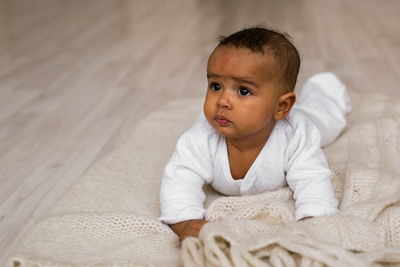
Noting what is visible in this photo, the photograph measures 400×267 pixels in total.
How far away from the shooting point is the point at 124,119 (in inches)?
69.6

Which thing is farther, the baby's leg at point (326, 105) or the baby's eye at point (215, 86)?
the baby's leg at point (326, 105)

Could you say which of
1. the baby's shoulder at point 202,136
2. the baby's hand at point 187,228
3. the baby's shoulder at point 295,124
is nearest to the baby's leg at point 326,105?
the baby's shoulder at point 295,124

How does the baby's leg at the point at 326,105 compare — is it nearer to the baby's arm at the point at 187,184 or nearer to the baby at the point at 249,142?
the baby at the point at 249,142

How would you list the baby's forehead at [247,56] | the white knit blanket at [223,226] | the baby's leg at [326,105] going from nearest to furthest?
the white knit blanket at [223,226] < the baby's forehead at [247,56] < the baby's leg at [326,105]

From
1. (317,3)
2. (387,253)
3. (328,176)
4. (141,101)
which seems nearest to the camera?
(387,253)

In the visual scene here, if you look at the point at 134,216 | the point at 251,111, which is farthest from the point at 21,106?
the point at 251,111

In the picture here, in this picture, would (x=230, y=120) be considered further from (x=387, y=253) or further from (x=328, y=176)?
(x=387, y=253)

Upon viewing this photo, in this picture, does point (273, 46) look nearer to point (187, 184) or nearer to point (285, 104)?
point (285, 104)

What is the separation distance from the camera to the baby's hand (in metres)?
0.95

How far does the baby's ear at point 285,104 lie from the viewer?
1.01 metres

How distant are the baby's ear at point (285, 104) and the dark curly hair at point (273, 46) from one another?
0.05 ft

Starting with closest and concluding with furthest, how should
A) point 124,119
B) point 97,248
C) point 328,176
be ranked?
point 97,248 → point 328,176 → point 124,119

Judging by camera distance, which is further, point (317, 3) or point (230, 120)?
point (317, 3)

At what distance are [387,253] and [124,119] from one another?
1.14 metres
